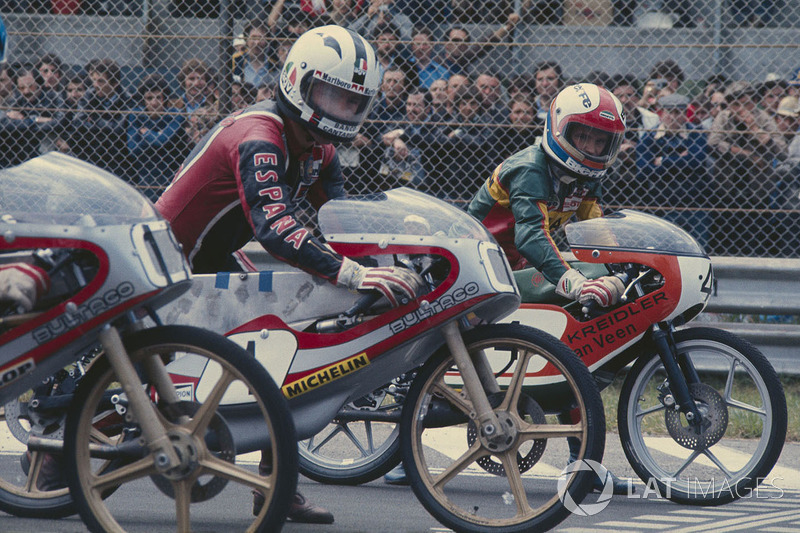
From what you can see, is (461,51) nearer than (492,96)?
No

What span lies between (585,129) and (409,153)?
97.8 inches

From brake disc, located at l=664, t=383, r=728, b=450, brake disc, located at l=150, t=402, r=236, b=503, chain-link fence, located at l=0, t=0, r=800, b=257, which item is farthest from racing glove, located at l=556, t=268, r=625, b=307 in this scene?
chain-link fence, located at l=0, t=0, r=800, b=257

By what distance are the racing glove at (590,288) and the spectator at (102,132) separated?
12.6ft

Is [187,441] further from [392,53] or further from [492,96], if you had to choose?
[392,53]

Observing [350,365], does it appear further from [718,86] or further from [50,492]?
[718,86]

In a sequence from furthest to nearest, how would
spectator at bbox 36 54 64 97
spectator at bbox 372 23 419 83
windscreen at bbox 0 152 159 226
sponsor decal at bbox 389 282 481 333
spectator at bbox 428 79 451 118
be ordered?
1. spectator at bbox 36 54 64 97
2. spectator at bbox 372 23 419 83
3. spectator at bbox 428 79 451 118
4. sponsor decal at bbox 389 282 481 333
5. windscreen at bbox 0 152 159 226

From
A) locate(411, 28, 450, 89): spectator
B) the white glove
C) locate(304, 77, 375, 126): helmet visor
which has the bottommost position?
the white glove

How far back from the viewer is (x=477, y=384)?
Answer: 3.79 m

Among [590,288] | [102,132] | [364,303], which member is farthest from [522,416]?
[102,132]

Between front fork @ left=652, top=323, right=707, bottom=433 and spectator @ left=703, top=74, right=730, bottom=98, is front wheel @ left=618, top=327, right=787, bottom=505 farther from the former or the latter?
spectator @ left=703, top=74, right=730, bottom=98

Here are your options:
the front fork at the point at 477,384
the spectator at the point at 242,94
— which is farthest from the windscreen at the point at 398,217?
the spectator at the point at 242,94

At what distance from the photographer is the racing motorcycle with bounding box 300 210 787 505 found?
469cm

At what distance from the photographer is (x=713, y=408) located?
473 cm

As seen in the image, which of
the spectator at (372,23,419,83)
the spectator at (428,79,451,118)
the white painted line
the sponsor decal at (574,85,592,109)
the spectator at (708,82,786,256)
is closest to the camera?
the white painted line
